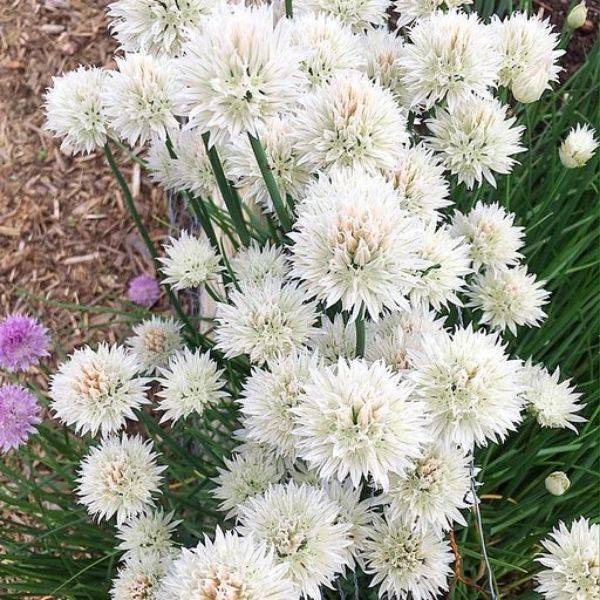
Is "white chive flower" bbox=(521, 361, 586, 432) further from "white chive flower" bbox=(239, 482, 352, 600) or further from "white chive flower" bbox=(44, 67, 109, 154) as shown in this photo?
"white chive flower" bbox=(44, 67, 109, 154)

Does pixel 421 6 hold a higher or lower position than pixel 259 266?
higher

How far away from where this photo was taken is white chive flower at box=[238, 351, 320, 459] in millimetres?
1056

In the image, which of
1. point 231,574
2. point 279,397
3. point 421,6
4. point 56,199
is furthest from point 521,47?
point 56,199

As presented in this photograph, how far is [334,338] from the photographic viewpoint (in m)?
1.18

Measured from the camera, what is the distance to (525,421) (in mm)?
1569

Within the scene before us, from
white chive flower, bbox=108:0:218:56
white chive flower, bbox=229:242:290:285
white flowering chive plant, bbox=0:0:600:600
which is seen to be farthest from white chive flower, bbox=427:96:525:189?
white chive flower, bbox=108:0:218:56

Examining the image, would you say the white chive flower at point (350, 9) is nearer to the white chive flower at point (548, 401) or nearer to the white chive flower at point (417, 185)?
the white chive flower at point (417, 185)

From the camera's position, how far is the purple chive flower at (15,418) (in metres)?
1.39

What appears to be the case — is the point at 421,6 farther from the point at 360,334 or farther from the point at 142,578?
the point at 142,578

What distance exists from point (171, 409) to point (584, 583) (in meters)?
0.72

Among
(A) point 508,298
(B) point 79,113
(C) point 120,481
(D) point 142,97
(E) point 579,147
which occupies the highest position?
(B) point 79,113

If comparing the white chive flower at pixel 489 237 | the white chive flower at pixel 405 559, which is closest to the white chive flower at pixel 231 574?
the white chive flower at pixel 405 559

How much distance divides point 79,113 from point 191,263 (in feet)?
1.13

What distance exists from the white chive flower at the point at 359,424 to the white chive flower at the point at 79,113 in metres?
0.70
